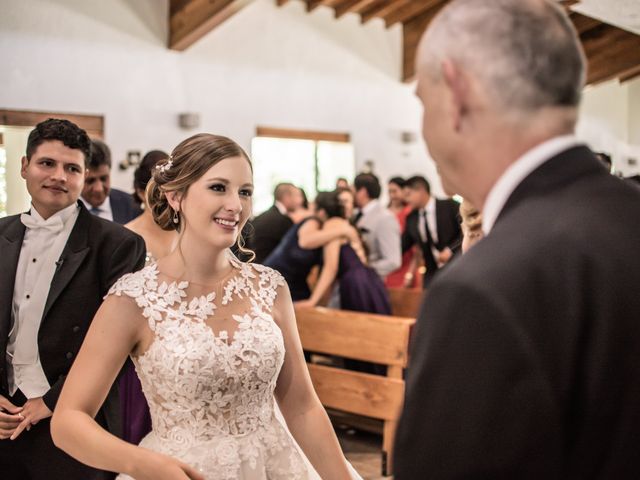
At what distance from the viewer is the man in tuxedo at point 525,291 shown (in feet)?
2.79

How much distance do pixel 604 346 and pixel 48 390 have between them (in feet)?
6.64

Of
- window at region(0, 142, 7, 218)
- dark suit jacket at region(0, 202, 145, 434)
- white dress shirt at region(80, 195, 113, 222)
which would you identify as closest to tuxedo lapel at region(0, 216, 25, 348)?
dark suit jacket at region(0, 202, 145, 434)

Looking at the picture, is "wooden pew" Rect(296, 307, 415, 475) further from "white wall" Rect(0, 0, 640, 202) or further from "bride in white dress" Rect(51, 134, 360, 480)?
"white wall" Rect(0, 0, 640, 202)

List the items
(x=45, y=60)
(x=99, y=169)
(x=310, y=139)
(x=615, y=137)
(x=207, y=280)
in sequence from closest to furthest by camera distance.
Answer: (x=207, y=280)
(x=99, y=169)
(x=45, y=60)
(x=310, y=139)
(x=615, y=137)

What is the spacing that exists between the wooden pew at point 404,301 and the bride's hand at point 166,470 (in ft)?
14.7

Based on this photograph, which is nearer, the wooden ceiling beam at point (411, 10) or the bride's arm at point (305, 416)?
the bride's arm at point (305, 416)

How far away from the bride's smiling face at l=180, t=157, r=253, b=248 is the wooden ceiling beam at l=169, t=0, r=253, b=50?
7.13 metres

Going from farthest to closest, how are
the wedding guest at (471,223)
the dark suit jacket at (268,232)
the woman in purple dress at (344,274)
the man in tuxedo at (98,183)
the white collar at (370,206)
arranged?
the white collar at (370,206), the dark suit jacket at (268,232), the woman in purple dress at (344,274), the man in tuxedo at (98,183), the wedding guest at (471,223)

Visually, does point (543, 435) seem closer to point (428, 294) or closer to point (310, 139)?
point (428, 294)

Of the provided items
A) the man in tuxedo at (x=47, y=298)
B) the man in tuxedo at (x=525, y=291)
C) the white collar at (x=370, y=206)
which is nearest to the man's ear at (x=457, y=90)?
the man in tuxedo at (x=525, y=291)

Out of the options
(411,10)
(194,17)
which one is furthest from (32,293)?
(411,10)

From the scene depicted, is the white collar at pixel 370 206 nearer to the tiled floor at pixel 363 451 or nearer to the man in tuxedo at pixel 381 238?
the man in tuxedo at pixel 381 238

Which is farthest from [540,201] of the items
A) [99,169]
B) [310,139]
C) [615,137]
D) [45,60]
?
[615,137]

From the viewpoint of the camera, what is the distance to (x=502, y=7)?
0.96 m
